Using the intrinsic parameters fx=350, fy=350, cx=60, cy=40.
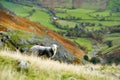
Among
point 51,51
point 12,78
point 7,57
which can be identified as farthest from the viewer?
point 51,51

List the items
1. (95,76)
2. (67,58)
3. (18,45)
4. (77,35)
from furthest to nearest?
(77,35)
(67,58)
(18,45)
(95,76)

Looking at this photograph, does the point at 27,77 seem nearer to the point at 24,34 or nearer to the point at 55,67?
the point at 55,67

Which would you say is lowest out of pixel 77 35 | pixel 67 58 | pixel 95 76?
pixel 77 35

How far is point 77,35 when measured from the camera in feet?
626

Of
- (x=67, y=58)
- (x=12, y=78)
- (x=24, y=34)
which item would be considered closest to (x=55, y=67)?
(x=12, y=78)

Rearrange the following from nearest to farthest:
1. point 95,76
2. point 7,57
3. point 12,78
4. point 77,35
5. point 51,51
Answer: point 12,78, point 7,57, point 95,76, point 51,51, point 77,35

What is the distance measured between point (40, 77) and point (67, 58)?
2941 cm

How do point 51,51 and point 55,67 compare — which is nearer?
point 55,67

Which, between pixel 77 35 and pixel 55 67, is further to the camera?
pixel 77 35

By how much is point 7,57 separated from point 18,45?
20.0 m

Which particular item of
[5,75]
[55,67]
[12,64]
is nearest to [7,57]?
[12,64]

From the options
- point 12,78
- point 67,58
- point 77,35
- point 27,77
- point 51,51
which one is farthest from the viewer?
point 77,35

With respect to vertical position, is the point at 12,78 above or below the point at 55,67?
above

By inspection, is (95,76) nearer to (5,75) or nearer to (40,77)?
(40,77)
